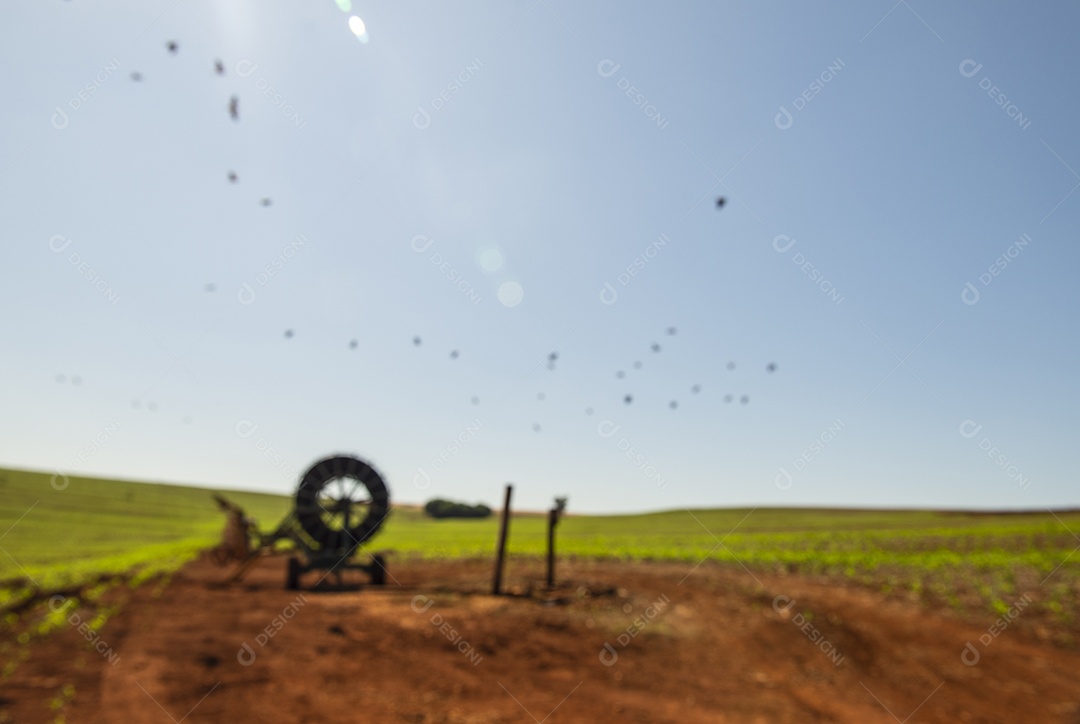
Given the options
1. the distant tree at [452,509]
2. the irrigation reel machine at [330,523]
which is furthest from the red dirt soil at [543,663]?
the distant tree at [452,509]

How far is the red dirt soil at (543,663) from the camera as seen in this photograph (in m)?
7.59

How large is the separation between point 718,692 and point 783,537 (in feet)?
115

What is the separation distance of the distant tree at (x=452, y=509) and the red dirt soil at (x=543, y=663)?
68063 mm

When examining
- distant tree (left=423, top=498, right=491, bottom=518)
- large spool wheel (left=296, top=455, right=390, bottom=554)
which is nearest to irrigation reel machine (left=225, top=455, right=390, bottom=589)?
large spool wheel (left=296, top=455, right=390, bottom=554)

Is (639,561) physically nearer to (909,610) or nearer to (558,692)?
(909,610)

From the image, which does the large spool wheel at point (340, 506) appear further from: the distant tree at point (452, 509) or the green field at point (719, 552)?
the distant tree at point (452, 509)

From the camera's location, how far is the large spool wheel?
19219 millimetres

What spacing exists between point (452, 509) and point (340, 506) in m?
64.9

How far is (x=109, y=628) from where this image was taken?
437 inches

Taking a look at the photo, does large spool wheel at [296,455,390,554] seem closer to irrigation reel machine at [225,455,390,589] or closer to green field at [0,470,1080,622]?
irrigation reel machine at [225,455,390,589]

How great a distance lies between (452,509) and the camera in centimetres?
8188

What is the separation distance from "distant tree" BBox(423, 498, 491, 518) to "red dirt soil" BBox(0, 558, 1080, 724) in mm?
68063

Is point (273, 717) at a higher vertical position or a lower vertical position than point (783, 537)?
lower

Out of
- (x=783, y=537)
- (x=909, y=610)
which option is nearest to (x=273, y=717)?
(x=909, y=610)
